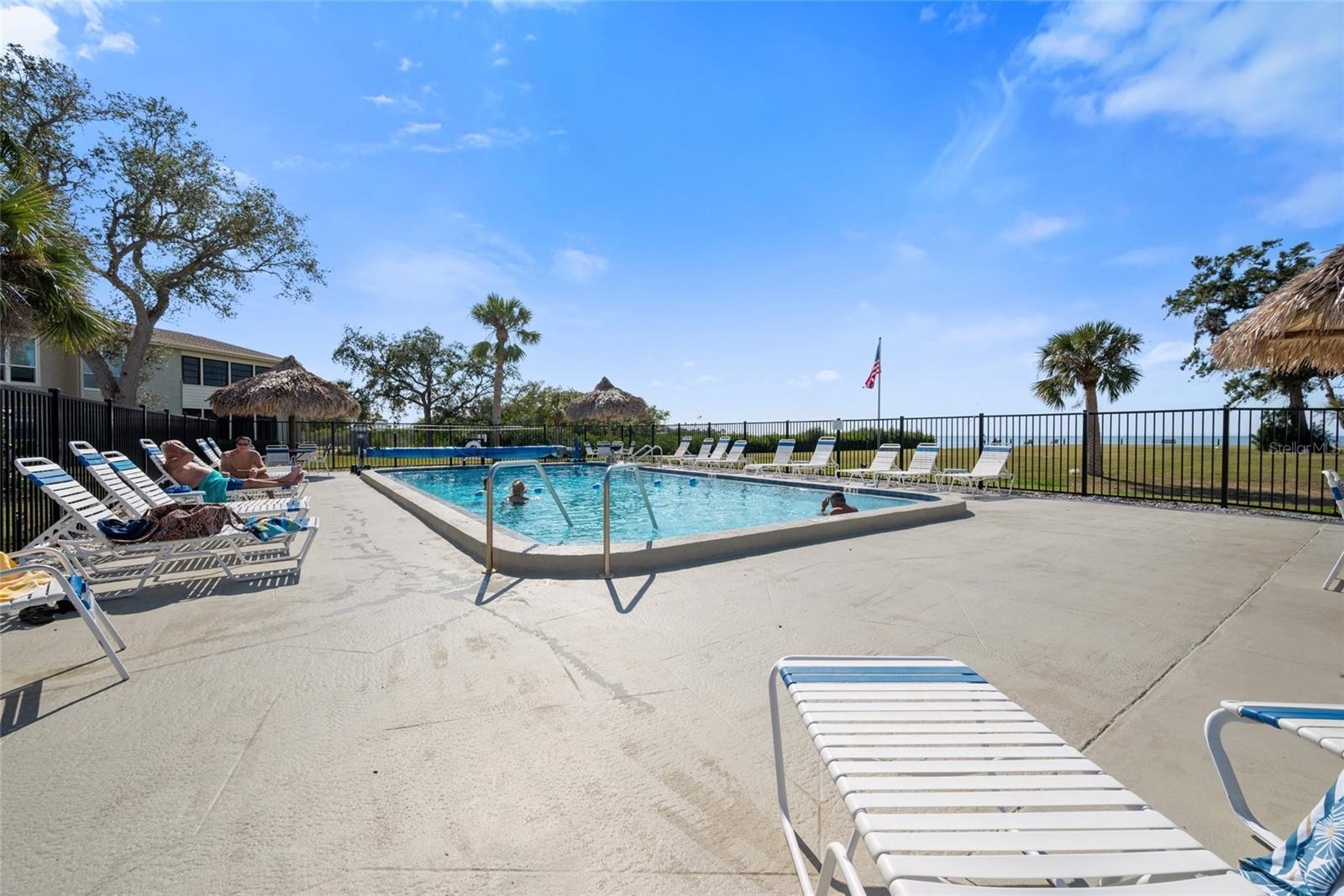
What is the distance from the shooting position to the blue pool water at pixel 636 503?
27.2 feet

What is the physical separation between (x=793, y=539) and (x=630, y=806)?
423cm

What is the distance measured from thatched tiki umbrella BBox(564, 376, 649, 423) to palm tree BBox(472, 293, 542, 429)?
4501mm

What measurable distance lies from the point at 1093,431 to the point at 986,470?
6355 mm

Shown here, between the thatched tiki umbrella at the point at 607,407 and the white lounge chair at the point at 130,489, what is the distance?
1617 centimetres

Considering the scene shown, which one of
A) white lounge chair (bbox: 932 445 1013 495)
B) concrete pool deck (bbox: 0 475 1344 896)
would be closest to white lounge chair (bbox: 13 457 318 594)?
concrete pool deck (bbox: 0 475 1344 896)

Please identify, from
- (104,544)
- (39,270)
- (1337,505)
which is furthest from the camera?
(39,270)

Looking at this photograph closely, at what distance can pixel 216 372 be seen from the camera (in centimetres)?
2725

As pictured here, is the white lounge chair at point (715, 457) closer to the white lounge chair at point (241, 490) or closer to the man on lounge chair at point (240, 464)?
the white lounge chair at point (241, 490)

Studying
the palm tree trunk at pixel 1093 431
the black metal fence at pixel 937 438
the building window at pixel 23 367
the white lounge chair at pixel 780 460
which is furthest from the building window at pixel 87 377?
the palm tree trunk at pixel 1093 431

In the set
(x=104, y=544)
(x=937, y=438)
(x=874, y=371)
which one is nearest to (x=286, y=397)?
(x=104, y=544)

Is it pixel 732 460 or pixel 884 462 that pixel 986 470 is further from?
pixel 732 460

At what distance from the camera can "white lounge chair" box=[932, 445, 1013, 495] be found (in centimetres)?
1064

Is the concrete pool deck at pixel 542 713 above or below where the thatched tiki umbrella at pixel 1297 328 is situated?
below

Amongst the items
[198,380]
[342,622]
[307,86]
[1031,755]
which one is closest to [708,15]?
[307,86]
